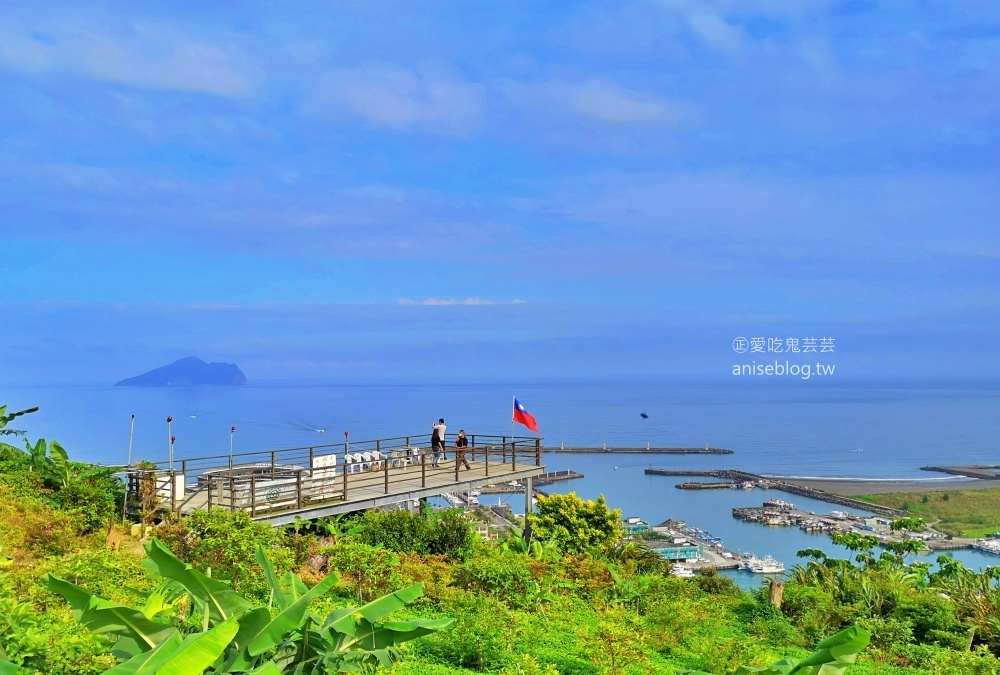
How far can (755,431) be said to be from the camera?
148m

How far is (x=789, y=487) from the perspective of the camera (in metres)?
71.1

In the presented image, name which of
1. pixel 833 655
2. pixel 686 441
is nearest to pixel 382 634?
pixel 833 655

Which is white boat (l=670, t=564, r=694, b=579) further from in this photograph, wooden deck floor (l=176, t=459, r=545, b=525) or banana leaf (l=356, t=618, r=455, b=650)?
banana leaf (l=356, t=618, r=455, b=650)

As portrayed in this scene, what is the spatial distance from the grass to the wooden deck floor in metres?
39.3

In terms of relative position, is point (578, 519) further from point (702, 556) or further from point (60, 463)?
point (702, 556)

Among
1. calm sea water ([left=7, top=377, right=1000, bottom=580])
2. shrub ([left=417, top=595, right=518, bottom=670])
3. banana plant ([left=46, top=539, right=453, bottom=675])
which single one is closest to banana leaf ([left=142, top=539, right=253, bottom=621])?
banana plant ([left=46, top=539, right=453, bottom=675])

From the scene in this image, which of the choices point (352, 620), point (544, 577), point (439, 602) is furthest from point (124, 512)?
point (352, 620)

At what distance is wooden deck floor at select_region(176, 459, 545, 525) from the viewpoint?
1622cm

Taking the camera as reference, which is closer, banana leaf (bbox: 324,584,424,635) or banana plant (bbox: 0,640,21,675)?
banana plant (bbox: 0,640,21,675)

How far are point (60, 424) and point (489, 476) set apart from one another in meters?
123

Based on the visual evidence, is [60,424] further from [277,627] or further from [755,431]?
[277,627]

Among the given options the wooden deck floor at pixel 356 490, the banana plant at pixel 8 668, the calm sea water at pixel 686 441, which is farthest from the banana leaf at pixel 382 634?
the calm sea water at pixel 686 441

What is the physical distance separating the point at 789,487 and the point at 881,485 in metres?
11.5

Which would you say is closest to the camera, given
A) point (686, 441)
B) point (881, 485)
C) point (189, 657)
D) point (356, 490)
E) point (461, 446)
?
point (189, 657)
